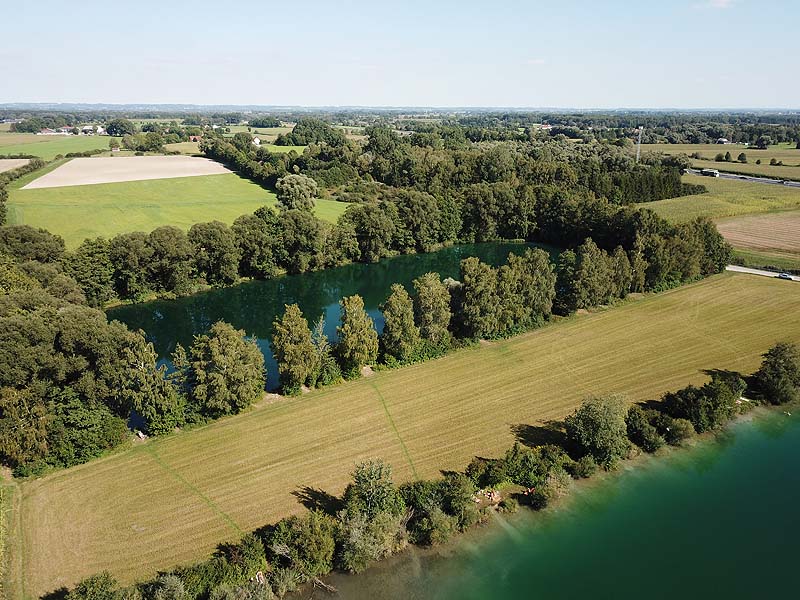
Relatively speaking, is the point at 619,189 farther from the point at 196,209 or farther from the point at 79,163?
the point at 79,163

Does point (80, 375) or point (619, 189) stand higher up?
point (619, 189)

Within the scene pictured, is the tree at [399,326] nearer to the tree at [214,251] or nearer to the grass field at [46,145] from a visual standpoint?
the tree at [214,251]

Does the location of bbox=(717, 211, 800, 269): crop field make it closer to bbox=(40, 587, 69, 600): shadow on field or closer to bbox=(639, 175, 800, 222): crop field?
bbox=(639, 175, 800, 222): crop field

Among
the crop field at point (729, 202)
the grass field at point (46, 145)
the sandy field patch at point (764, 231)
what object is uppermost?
the grass field at point (46, 145)

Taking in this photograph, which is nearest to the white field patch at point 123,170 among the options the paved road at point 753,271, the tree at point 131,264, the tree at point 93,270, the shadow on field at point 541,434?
the tree at point 93,270

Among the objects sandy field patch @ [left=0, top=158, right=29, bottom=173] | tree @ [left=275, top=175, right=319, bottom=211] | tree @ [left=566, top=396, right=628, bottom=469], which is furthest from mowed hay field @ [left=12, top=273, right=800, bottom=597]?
sandy field patch @ [left=0, top=158, right=29, bottom=173]

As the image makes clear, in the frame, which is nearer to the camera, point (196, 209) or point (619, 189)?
point (196, 209)

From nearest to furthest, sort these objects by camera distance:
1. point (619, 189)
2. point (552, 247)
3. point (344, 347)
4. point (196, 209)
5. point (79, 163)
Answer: point (344, 347)
point (552, 247)
point (196, 209)
point (619, 189)
point (79, 163)

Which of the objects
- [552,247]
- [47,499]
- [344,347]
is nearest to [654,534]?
[344,347]
